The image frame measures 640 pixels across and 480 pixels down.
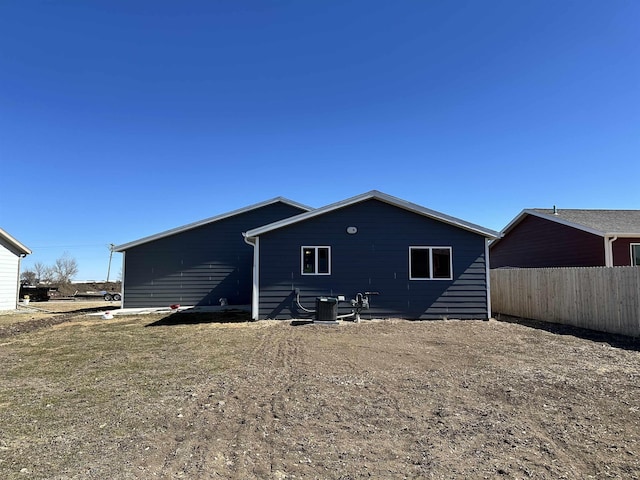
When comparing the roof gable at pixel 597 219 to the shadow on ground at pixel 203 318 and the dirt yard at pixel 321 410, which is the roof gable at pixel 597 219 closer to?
the dirt yard at pixel 321 410

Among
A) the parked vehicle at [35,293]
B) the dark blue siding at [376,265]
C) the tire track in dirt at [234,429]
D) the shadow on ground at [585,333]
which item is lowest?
the tire track in dirt at [234,429]

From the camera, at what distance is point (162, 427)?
12.0 feet

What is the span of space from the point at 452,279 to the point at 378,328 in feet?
11.2

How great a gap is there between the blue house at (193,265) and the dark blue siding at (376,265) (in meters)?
5.23

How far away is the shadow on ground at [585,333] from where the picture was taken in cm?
805

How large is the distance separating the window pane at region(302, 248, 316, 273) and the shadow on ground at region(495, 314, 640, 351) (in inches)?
252

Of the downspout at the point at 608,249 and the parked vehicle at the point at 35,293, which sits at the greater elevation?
the downspout at the point at 608,249

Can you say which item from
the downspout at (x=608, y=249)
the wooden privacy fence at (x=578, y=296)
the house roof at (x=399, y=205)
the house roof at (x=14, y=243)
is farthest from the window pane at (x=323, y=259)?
the house roof at (x=14, y=243)

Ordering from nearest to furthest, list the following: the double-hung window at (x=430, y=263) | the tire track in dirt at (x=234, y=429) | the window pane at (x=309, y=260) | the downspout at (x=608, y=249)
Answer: the tire track in dirt at (x=234, y=429)
the window pane at (x=309, y=260)
the double-hung window at (x=430, y=263)
the downspout at (x=608, y=249)

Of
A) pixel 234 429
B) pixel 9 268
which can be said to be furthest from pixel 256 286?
pixel 9 268

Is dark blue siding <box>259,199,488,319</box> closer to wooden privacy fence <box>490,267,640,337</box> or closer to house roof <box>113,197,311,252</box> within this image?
wooden privacy fence <box>490,267,640,337</box>

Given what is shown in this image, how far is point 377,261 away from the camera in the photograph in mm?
12094

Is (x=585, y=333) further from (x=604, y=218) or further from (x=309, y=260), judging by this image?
(x=604, y=218)

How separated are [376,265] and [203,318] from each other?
20.0 feet
